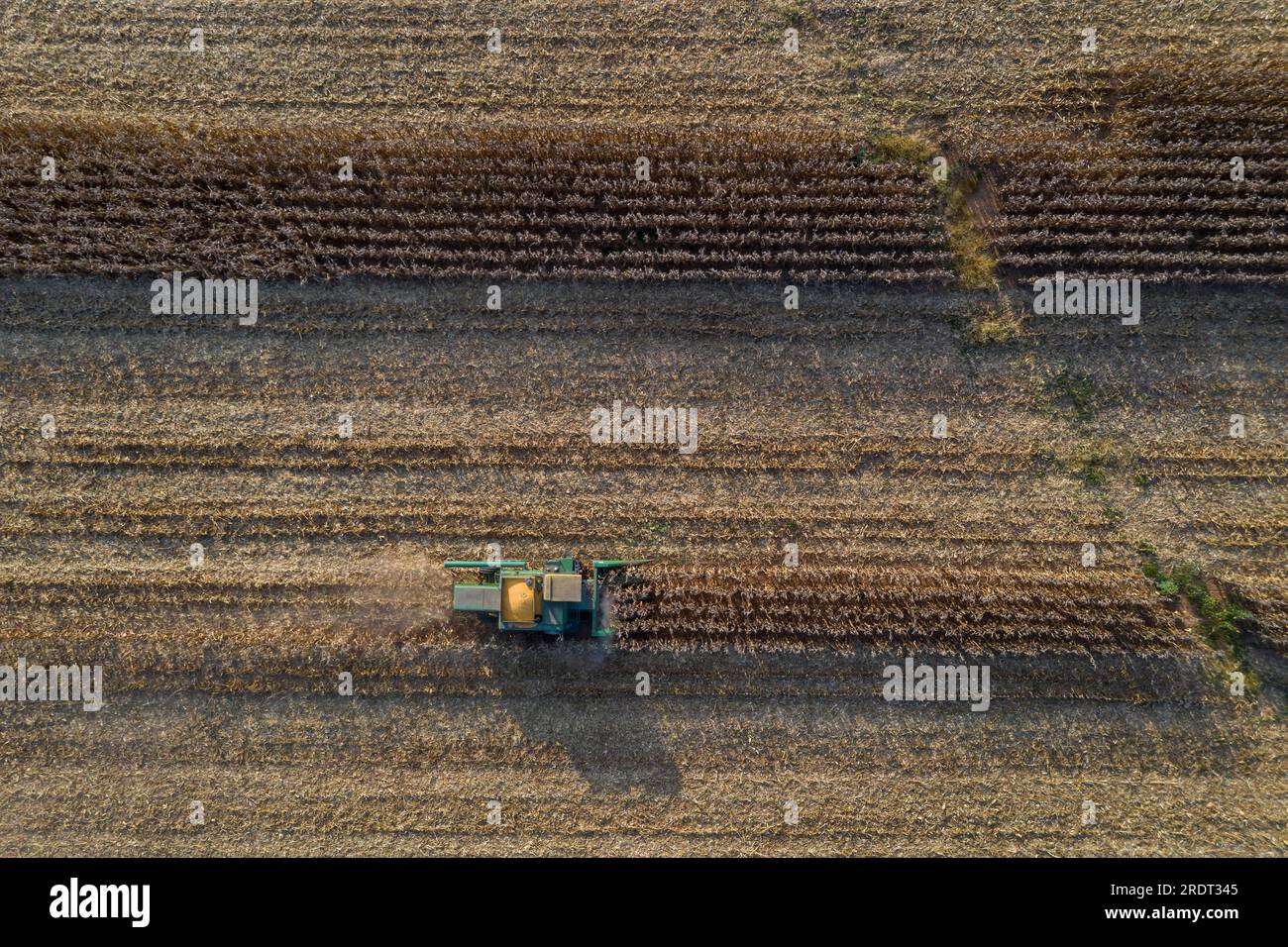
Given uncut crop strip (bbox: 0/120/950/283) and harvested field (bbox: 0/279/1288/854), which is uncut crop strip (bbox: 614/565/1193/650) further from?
uncut crop strip (bbox: 0/120/950/283)

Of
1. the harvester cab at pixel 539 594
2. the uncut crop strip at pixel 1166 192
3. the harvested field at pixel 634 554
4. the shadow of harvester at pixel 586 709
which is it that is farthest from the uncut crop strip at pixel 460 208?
the shadow of harvester at pixel 586 709

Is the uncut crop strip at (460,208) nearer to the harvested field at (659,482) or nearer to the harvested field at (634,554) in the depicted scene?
the harvested field at (659,482)

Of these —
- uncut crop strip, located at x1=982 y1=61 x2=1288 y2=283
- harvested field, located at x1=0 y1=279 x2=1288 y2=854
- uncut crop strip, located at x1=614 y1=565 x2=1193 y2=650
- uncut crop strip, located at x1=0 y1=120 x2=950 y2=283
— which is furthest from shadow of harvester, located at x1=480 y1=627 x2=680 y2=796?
uncut crop strip, located at x1=982 y1=61 x2=1288 y2=283

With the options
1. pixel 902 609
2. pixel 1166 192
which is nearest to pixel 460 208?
pixel 902 609

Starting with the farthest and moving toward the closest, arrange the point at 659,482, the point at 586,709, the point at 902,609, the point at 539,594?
the point at 659,482, the point at 586,709, the point at 902,609, the point at 539,594

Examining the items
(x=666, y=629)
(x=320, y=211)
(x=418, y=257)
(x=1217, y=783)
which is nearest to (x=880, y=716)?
(x=666, y=629)

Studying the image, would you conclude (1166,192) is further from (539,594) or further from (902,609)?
(539,594)
